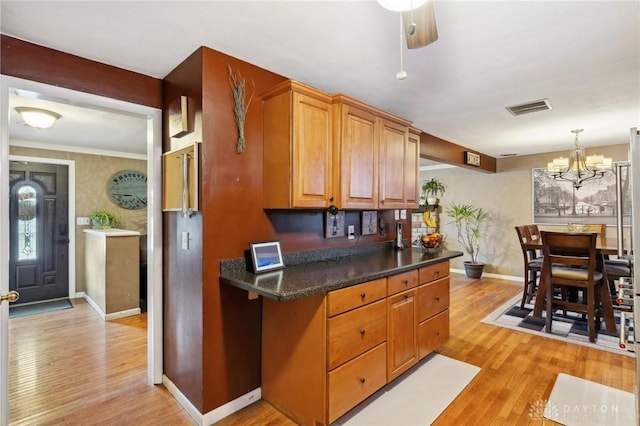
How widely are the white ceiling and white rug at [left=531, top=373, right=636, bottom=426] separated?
92.9 inches

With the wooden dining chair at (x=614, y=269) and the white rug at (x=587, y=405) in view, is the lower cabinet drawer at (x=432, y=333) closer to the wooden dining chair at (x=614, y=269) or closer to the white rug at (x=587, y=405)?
the white rug at (x=587, y=405)

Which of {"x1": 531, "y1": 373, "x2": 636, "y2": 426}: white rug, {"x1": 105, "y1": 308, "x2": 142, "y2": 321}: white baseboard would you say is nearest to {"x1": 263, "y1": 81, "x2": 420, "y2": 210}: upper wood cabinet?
{"x1": 531, "y1": 373, "x2": 636, "y2": 426}: white rug

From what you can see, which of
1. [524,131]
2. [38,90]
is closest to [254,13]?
[38,90]

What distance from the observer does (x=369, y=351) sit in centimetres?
207

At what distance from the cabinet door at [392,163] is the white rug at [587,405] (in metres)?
1.81

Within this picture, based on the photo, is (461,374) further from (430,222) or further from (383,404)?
(430,222)

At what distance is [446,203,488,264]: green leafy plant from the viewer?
6.32 metres

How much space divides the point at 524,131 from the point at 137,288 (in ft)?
18.0

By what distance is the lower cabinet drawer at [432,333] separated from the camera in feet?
8.52

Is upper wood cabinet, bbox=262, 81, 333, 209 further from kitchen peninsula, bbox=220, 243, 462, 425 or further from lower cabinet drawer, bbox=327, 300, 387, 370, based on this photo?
lower cabinet drawer, bbox=327, 300, 387, 370

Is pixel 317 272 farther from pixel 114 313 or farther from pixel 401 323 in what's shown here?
pixel 114 313

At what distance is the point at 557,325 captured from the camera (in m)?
3.60

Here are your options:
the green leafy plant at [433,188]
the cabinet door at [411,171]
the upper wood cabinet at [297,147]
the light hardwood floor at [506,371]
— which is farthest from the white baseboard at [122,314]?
the green leafy plant at [433,188]

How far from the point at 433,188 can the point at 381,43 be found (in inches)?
197
